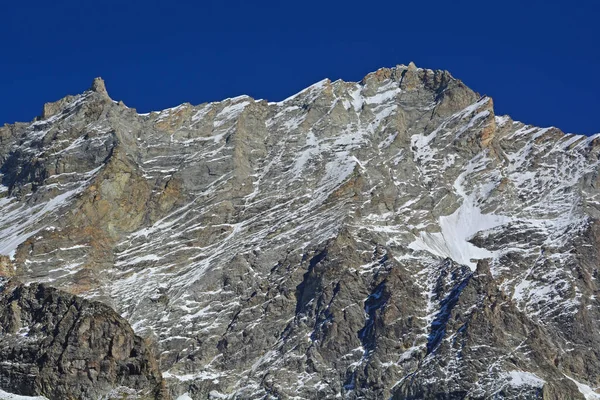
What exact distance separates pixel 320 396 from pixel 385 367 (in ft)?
31.5

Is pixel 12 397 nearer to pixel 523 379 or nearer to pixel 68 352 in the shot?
pixel 68 352

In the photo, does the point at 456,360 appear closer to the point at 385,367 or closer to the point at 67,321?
the point at 385,367

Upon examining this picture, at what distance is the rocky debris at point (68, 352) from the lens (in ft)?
536

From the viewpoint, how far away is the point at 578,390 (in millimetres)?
197750

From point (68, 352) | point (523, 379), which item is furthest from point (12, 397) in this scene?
point (523, 379)

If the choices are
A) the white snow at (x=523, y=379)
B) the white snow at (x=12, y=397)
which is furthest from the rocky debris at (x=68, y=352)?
the white snow at (x=523, y=379)

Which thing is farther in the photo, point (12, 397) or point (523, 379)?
point (523, 379)

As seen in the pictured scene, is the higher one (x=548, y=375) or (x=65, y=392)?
(x=548, y=375)

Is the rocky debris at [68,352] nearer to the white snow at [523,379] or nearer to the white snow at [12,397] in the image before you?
the white snow at [12,397]

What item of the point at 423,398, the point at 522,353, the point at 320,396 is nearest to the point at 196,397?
the point at 320,396

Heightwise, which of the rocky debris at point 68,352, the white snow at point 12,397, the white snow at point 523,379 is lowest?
the white snow at point 12,397

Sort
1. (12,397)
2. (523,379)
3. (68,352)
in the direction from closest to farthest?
(12,397)
(68,352)
(523,379)

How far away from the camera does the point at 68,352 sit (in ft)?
550

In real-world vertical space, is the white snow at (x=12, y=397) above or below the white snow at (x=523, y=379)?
below
